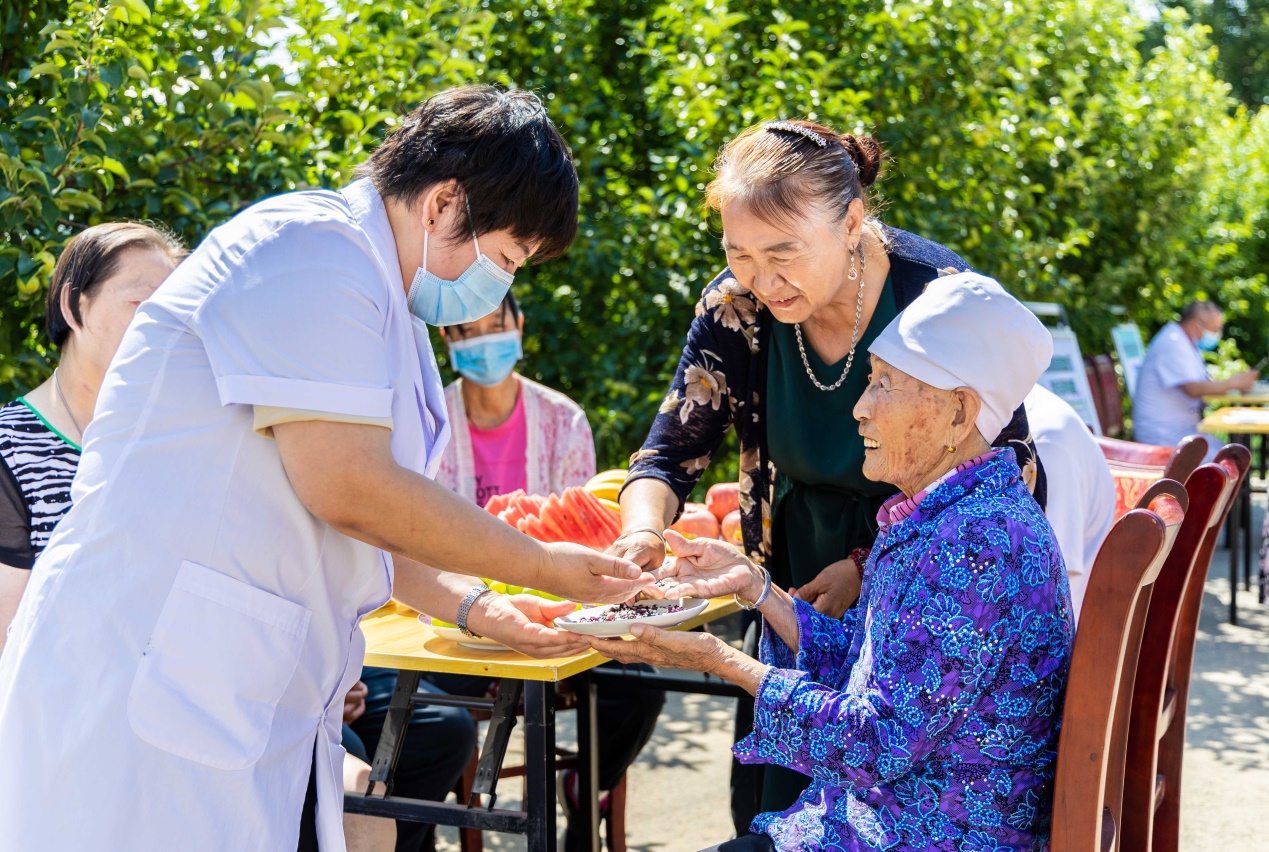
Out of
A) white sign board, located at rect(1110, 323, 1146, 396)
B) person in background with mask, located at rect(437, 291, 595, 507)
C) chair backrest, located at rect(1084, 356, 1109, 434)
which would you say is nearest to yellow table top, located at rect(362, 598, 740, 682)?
person in background with mask, located at rect(437, 291, 595, 507)

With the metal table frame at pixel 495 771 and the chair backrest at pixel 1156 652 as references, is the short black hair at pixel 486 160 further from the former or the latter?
the chair backrest at pixel 1156 652

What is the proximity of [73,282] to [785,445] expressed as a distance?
1680mm

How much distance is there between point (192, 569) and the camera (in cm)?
171

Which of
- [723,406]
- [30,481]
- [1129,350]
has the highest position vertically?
[723,406]

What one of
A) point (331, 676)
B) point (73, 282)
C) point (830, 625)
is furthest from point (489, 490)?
point (331, 676)

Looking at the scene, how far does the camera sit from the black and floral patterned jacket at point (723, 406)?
9.48ft

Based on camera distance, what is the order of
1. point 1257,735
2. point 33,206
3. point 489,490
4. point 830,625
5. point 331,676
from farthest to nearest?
point 1257,735
point 489,490
point 33,206
point 830,625
point 331,676

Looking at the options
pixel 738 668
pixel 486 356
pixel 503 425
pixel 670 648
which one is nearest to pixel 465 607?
pixel 670 648

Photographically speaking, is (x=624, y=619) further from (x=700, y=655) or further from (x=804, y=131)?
(x=804, y=131)

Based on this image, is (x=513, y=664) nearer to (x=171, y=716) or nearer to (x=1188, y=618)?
→ (x=171, y=716)

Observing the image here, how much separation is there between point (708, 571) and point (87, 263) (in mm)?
1594

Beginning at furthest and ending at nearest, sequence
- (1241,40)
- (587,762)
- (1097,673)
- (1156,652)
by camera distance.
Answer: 1. (1241,40)
2. (587,762)
3. (1156,652)
4. (1097,673)

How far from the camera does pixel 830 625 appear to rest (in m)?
2.44

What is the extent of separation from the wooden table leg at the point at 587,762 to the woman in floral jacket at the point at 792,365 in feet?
2.23
